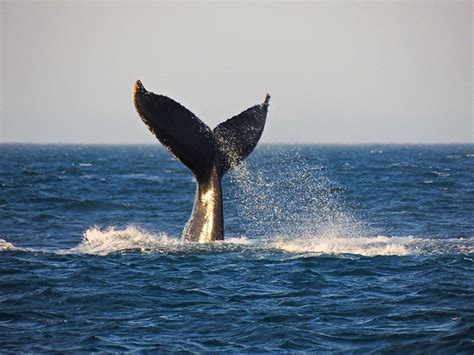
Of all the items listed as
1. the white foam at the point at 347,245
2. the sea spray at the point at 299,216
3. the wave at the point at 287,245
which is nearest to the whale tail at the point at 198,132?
the sea spray at the point at 299,216

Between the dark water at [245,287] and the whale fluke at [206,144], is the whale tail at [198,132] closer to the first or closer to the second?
the whale fluke at [206,144]

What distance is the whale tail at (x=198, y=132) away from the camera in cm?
1163

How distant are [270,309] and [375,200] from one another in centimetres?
1874

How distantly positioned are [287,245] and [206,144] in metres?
3.20

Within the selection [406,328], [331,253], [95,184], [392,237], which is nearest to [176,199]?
[95,184]

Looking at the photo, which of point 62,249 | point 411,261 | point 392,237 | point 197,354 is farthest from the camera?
point 392,237

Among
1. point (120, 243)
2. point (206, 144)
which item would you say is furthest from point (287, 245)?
point (206, 144)

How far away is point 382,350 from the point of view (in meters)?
8.65

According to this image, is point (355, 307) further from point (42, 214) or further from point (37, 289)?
point (42, 214)

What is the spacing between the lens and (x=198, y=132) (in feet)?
40.5

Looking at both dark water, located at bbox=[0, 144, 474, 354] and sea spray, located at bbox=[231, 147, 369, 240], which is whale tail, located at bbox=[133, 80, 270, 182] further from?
dark water, located at bbox=[0, 144, 474, 354]

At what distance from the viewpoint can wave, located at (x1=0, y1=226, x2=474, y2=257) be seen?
1390cm

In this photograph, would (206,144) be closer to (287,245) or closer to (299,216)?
(287,245)

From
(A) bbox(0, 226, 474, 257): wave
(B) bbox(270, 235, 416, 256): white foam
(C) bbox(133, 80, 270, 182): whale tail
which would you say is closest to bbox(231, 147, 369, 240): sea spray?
(C) bbox(133, 80, 270, 182): whale tail
